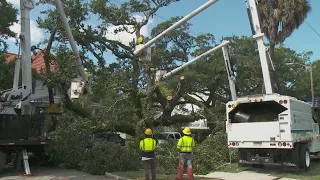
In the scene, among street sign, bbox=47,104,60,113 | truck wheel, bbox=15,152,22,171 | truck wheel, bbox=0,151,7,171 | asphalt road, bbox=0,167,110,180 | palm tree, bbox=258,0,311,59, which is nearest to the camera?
asphalt road, bbox=0,167,110,180

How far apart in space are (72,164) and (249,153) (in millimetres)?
6694

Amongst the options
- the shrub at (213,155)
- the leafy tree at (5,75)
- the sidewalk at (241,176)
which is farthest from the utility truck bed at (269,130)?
the leafy tree at (5,75)

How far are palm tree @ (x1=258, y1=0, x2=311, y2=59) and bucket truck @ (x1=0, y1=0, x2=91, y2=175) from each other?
14.7m

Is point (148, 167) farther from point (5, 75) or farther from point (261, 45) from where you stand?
point (5, 75)

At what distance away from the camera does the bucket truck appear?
13.3 meters

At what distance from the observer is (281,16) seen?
82.5ft

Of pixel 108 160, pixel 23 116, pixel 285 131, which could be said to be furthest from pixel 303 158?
pixel 23 116

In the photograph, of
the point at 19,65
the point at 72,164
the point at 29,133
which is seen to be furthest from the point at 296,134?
the point at 19,65

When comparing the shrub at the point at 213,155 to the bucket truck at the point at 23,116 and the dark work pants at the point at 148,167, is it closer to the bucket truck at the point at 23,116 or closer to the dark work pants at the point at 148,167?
the dark work pants at the point at 148,167

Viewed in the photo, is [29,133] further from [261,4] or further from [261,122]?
[261,4]

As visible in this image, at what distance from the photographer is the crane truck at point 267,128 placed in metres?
12.7

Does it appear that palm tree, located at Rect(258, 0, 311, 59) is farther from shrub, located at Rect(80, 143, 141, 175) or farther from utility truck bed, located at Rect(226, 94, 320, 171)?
shrub, located at Rect(80, 143, 141, 175)

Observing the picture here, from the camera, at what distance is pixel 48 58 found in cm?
1781

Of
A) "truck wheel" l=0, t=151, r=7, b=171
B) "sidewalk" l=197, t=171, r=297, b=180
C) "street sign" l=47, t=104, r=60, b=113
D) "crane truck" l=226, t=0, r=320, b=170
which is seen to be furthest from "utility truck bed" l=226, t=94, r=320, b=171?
"truck wheel" l=0, t=151, r=7, b=171
